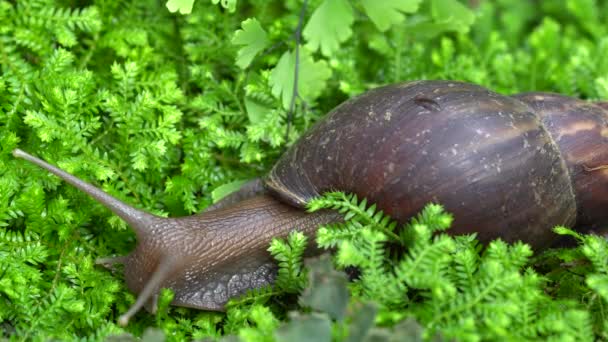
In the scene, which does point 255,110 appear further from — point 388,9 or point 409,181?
point 409,181

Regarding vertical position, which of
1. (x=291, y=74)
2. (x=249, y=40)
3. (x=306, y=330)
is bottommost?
(x=306, y=330)

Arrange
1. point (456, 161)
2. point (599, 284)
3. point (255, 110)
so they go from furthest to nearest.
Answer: point (255, 110), point (456, 161), point (599, 284)

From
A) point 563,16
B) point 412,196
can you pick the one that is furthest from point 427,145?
point 563,16

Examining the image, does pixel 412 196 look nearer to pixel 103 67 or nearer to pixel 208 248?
pixel 208 248

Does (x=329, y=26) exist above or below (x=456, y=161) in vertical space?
above

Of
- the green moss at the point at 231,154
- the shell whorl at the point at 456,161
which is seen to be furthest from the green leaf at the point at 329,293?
the shell whorl at the point at 456,161

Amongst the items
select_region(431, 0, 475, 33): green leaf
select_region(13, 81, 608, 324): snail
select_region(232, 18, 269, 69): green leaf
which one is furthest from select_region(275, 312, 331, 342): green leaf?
select_region(431, 0, 475, 33): green leaf

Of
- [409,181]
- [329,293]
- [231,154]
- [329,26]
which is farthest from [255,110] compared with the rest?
[329,293]

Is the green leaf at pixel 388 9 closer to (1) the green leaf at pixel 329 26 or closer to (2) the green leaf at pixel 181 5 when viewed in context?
(1) the green leaf at pixel 329 26
